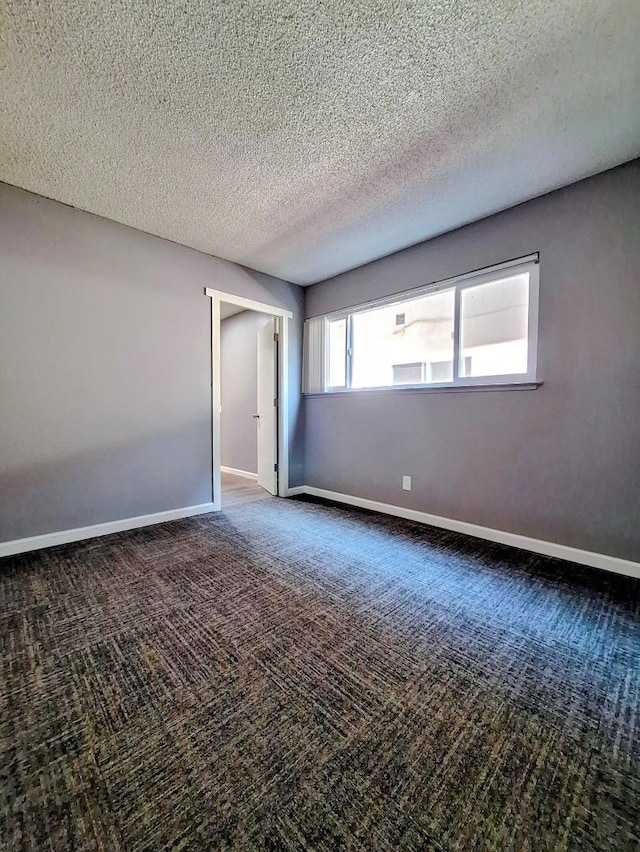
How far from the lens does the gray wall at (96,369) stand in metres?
2.46

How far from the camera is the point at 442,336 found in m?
3.06

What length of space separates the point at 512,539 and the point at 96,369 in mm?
3505

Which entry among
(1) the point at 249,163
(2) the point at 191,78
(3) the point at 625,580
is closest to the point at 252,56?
(2) the point at 191,78

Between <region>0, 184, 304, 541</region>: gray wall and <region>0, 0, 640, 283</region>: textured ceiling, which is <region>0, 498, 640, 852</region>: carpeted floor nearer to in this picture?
<region>0, 184, 304, 541</region>: gray wall

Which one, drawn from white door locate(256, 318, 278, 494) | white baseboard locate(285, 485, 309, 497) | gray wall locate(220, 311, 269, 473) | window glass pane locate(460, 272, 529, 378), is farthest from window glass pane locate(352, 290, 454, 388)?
gray wall locate(220, 311, 269, 473)

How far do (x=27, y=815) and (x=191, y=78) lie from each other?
2657 millimetres

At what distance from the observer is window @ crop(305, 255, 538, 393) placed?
2604 millimetres

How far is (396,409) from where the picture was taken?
3354mm

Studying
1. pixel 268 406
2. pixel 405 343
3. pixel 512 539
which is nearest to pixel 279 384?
pixel 268 406

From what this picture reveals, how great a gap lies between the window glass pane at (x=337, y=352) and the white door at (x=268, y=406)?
68cm

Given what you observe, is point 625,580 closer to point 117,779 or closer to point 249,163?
point 117,779

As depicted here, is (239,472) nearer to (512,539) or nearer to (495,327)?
(512,539)

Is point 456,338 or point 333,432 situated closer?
point 456,338

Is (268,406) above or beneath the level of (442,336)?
beneath
